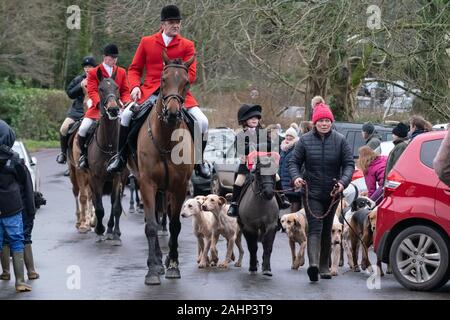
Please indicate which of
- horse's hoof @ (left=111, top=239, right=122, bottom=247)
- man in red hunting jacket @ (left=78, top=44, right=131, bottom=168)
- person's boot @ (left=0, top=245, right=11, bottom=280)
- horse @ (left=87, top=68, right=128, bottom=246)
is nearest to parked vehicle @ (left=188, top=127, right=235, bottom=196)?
man in red hunting jacket @ (left=78, top=44, right=131, bottom=168)

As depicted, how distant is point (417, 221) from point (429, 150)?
0.85 meters

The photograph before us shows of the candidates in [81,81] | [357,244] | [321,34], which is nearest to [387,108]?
[321,34]

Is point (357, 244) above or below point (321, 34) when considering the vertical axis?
Answer: below

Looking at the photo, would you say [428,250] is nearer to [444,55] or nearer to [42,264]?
[42,264]

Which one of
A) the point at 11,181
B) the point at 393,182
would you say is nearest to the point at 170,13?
the point at 11,181

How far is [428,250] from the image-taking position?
12312mm

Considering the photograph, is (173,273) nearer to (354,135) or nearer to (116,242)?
(116,242)

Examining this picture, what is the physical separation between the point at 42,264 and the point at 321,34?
1173 centimetres

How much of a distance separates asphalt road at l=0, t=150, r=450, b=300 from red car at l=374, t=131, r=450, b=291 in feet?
0.83

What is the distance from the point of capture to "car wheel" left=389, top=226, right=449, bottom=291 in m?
12.1

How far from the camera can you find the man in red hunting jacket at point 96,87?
1834cm

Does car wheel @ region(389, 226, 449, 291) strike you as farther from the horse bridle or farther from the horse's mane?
the horse's mane

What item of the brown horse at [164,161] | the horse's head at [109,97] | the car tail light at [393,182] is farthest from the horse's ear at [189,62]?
the horse's head at [109,97]

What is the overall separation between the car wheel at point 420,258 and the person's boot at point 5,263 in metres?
4.58
